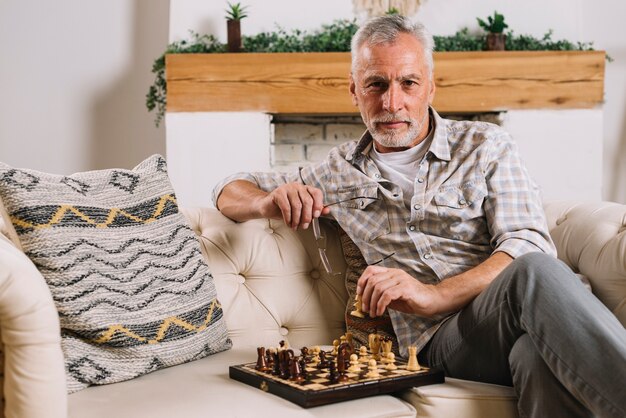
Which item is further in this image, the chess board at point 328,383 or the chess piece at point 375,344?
the chess piece at point 375,344

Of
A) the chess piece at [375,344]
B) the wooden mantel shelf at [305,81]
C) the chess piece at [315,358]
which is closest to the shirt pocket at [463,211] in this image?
the chess piece at [375,344]

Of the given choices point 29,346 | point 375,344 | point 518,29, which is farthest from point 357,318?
point 518,29

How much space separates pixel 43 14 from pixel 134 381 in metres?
3.09

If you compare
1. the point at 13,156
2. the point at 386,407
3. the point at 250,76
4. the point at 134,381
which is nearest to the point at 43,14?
the point at 13,156

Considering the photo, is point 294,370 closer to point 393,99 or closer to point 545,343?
point 545,343

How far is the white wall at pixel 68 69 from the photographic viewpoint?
409 cm

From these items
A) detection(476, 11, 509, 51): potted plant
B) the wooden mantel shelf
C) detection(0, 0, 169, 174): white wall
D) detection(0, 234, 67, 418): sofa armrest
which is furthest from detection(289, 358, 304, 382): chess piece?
detection(0, 0, 169, 174): white wall

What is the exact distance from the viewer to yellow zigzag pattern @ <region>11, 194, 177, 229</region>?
147 centimetres

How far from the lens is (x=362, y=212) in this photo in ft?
6.14

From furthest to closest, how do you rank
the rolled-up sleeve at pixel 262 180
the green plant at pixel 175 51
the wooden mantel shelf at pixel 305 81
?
the green plant at pixel 175 51 < the wooden mantel shelf at pixel 305 81 < the rolled-up sleeve at pixel 262 180

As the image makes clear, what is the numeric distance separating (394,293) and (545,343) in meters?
0.31

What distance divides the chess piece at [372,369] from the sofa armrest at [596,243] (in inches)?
22.1

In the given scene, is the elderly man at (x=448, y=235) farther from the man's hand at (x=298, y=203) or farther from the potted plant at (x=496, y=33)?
the potted plant at (x=496, y=33)

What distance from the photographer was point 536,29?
3.97m
